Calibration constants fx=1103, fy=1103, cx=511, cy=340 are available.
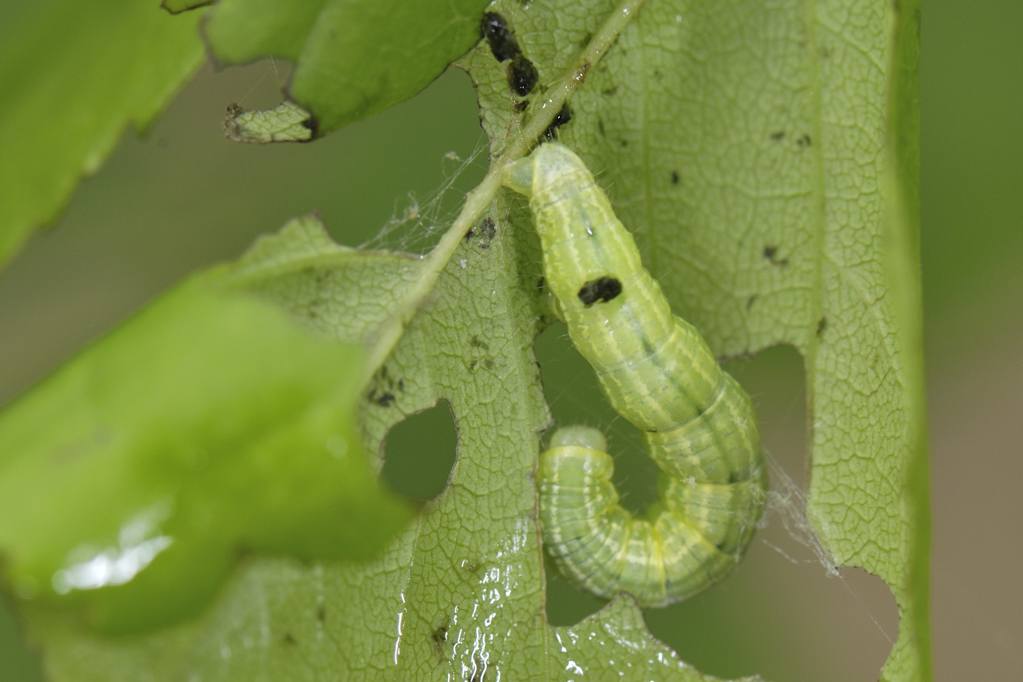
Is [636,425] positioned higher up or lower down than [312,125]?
lower down

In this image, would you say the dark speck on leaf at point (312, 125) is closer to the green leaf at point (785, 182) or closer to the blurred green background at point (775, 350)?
the green leaf at point (785, 182)

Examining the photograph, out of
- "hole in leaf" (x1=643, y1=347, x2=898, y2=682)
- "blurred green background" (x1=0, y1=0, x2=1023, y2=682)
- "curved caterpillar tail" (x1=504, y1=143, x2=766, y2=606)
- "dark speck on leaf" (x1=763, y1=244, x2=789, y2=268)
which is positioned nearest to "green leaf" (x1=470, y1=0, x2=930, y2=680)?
"dark speck on leaf" (x1=763, y1=244, x2=789, y2=268)

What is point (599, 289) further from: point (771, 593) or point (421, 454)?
point (771, 593)

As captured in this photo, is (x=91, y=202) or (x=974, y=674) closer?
(x=91, y=202)

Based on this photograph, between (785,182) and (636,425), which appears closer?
(785,182)

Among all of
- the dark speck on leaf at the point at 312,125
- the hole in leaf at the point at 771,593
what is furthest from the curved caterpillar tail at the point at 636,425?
Answer: the dark speck on leaf at the point at 312,125

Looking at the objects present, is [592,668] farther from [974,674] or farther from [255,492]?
[974,674]

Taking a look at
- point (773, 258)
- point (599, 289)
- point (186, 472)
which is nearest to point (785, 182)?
point (773, 258)

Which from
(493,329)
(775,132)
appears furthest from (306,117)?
(775,132)
